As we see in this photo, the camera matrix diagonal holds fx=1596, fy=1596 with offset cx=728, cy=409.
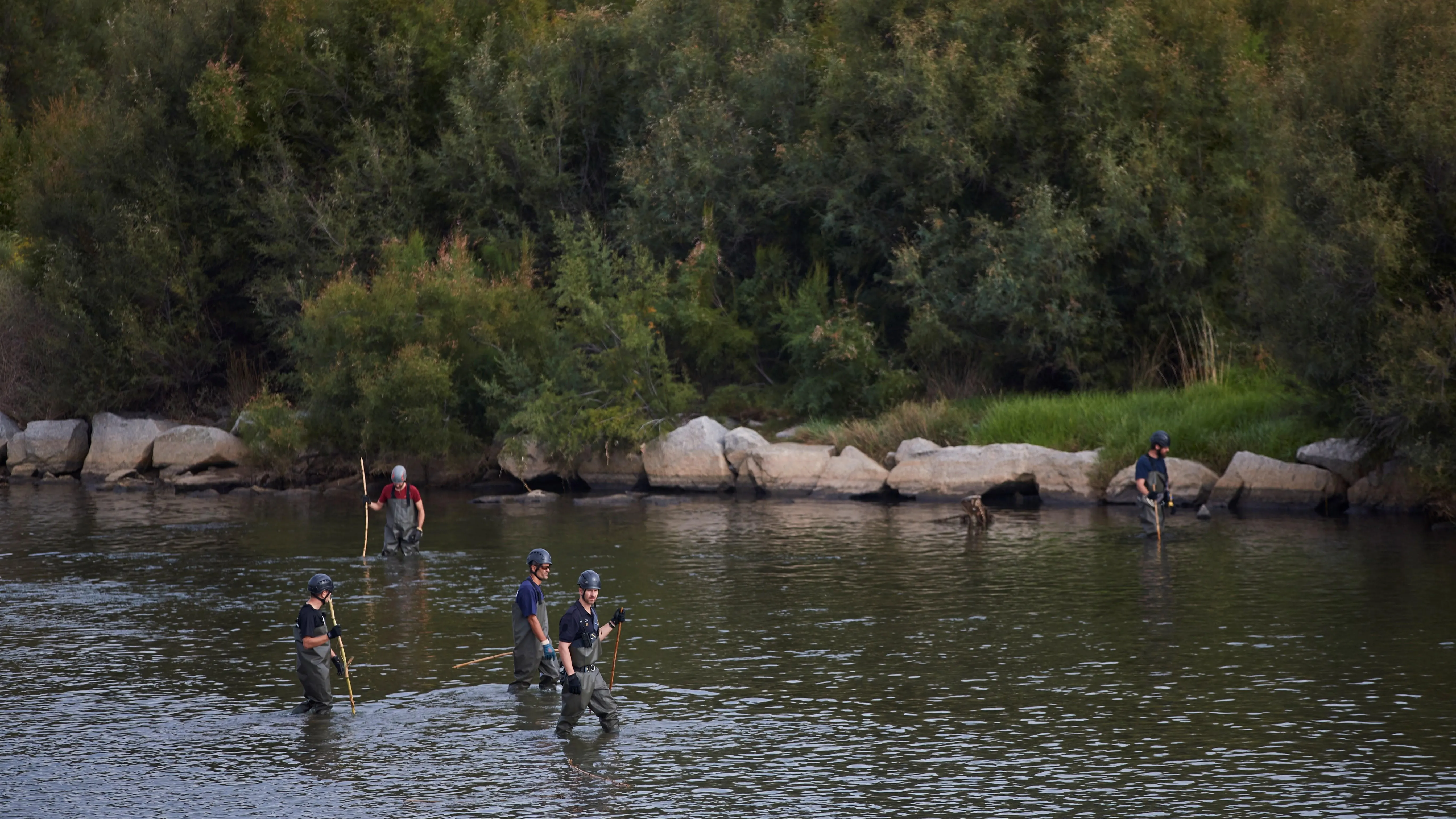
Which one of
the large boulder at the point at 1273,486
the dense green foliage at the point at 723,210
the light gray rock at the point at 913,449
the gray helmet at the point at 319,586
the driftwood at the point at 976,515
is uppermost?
the dense green foliage at the point at 723,210

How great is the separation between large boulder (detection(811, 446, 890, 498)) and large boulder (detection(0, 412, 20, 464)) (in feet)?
80.8

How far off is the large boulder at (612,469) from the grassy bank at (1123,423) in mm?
4051

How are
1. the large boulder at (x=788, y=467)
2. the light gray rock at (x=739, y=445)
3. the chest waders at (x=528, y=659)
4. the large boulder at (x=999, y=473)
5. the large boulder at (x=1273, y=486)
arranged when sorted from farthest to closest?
the light gray rock at (x=739, y=445) → the large boulder at (x=788, y=467) → the large boulder at (x=999, y=473) → the large boulder at (x=1273, y=486) → the chest waders at (x=528, y=659)

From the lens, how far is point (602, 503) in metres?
36.4

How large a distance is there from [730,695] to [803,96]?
91.0 feet

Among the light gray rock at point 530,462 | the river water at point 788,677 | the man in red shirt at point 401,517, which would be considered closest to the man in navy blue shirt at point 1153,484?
the river water at point 788,677

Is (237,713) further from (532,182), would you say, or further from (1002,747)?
(532,182)

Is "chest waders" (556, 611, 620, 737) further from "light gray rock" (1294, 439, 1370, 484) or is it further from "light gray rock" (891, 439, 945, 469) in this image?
"light gray rock" (891, 439, 945, 469)

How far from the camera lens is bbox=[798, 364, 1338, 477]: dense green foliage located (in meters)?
32.5

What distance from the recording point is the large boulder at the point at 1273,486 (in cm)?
3108

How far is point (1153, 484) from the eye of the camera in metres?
28.1

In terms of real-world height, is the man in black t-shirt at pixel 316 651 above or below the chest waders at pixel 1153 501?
below

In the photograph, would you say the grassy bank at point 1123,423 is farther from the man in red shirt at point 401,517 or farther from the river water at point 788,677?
the man in red shirt at point 401,517

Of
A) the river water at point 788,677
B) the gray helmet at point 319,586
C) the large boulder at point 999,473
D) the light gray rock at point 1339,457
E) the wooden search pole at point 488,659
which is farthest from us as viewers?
the large boulder at point 999,473
